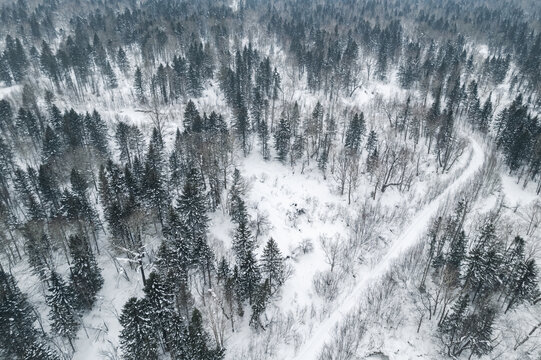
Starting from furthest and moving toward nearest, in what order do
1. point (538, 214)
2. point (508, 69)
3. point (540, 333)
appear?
point (508, 69)
point (538, 214)
point (540, 333)

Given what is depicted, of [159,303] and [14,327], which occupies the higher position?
[159,303]

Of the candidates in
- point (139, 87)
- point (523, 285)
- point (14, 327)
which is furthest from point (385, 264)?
point (139, 87)

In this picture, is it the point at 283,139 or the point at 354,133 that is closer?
the point at 283,139

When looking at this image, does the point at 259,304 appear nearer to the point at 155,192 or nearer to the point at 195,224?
the point at 195,224

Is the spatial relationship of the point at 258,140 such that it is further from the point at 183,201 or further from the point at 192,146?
the point at 183,201

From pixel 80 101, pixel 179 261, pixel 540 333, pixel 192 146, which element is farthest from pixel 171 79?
pixel 540 333

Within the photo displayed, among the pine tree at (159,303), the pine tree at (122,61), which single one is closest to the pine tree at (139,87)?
the pine tree at (122,61)
